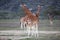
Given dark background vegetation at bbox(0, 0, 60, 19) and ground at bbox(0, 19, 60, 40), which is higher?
dark background vegetation at bbox(0, 0, 60, 19)

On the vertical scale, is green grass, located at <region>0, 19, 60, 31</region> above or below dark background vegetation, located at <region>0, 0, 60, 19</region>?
below

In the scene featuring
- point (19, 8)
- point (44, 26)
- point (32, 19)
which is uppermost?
point (19, 8)

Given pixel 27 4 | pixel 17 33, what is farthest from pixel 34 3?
pixel 17 33

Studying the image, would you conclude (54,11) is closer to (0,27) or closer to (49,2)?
(49,2)

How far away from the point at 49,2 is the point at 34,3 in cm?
23

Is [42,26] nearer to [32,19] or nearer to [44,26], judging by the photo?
[44,26]

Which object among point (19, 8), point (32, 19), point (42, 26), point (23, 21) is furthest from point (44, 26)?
point (19, 8)

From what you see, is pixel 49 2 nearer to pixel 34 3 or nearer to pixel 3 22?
pixel 34 3

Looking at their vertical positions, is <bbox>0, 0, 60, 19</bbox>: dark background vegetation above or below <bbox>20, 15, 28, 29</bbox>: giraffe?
above

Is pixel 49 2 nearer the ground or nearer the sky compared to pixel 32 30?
nearer the sky

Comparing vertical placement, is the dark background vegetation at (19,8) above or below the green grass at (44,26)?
above

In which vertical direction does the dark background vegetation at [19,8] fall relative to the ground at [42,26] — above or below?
above

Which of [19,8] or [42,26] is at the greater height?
[19,8]

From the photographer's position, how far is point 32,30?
6.60 m
